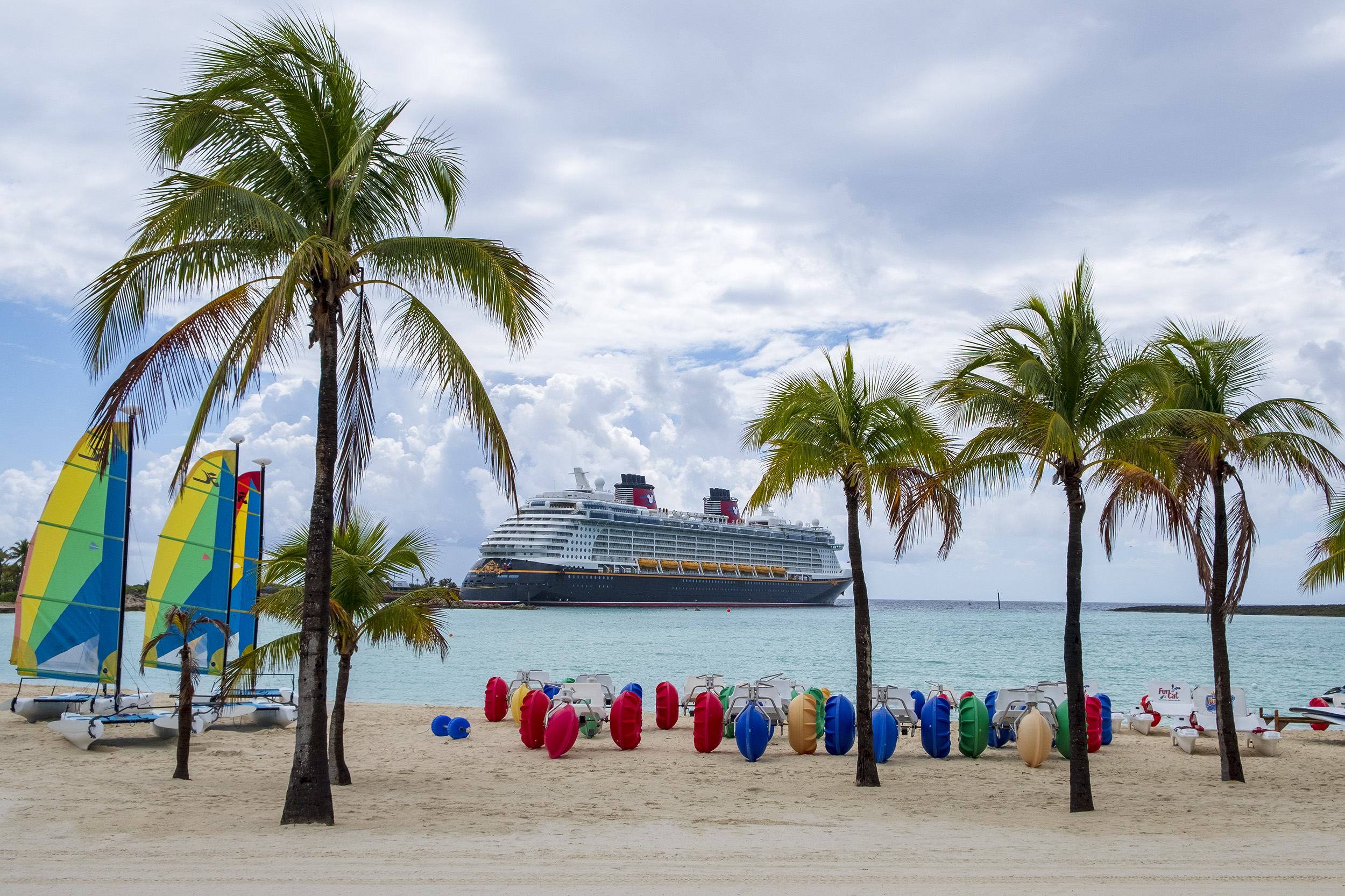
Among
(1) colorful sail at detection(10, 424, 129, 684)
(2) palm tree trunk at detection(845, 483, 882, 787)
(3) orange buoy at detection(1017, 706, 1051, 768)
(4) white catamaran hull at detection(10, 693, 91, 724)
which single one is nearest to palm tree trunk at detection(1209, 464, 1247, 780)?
(3) orange buoy at detection(1017, 706, 1051, 768)

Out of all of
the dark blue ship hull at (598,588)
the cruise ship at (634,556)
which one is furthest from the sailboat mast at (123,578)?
the dark blue ship hull at (598,588)

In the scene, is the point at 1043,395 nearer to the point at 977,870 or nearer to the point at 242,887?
the point at 977,870

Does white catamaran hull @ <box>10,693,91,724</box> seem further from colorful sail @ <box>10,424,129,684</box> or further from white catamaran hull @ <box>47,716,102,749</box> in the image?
white catamaran hull @ <box>47,716,102,749</box>

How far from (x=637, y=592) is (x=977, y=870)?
65088 mm

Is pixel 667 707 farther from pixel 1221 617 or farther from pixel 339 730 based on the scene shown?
pixel 1221 617

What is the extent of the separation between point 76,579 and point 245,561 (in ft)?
7.45

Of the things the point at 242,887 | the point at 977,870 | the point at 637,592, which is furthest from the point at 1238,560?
the point at 637,592

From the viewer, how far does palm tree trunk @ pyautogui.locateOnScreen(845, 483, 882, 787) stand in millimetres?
9250

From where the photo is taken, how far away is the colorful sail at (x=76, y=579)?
1334cm

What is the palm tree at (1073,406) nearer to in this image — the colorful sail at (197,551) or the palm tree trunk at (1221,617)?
the palm tree trunk at (1221,617)

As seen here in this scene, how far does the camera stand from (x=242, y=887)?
16.6 ft

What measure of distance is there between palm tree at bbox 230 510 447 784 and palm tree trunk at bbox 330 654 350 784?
0.03 ft

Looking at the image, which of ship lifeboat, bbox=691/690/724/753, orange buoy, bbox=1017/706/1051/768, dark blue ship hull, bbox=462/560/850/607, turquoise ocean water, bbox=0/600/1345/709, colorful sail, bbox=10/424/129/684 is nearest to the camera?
orange buoy, bbox=1017/706/1051/768


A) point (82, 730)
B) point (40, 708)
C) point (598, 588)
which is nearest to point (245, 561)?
point (40, 708)
